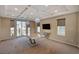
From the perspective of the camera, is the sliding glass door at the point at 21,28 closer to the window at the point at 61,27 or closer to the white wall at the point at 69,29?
the white wall at the point at 69,29

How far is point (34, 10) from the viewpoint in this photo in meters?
2.65

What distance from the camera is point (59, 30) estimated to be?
2.72m

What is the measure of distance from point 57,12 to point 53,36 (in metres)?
0.63

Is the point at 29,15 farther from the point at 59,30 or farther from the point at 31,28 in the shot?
the point at 59,30

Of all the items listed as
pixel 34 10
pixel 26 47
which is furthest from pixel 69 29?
pixel 26 47

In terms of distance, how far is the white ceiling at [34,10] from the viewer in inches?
102

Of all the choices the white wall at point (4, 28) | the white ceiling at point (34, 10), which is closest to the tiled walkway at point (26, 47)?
the white wall at point (4, 28)

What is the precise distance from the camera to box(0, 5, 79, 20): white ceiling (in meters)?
2.59

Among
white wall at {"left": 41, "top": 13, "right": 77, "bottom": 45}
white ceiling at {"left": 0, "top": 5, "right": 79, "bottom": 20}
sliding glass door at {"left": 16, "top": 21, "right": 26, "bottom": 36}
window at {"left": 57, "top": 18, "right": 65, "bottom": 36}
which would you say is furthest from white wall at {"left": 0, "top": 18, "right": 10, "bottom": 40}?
window at {"left": 57, "top": 18, "right": 65, "bottom": 36}

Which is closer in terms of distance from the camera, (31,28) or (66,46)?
(66,46)

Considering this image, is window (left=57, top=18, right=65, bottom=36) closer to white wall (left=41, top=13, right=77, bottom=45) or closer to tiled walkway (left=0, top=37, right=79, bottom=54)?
white wall (left=41, top=13, right=77, bottom=45)

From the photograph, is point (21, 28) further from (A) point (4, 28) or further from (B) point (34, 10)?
(B) point (34, 10)

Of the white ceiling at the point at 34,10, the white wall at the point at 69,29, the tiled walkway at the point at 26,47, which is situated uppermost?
the white ceiling at the point at 34,10
